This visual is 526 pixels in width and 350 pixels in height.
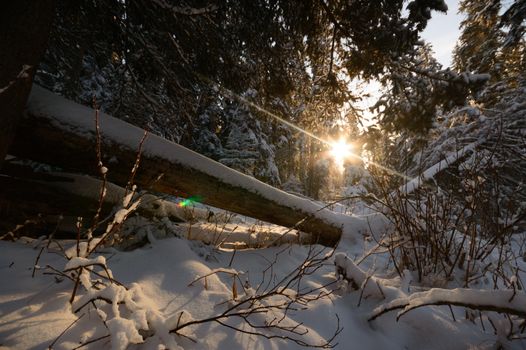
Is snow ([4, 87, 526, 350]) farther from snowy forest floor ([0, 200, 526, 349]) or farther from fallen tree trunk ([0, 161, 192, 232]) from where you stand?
fallen tree trunk ([0, 161, 192, 232])

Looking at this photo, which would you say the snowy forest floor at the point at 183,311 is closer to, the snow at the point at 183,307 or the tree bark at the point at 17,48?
the snow at the point at 183,307

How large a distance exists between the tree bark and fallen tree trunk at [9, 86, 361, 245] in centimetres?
30

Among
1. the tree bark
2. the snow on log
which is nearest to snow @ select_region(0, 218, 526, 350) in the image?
the snow on log

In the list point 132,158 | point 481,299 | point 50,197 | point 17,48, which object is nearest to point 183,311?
point 481,299

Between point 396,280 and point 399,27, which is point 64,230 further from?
point 399,27

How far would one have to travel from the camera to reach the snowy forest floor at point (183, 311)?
3.65 ft

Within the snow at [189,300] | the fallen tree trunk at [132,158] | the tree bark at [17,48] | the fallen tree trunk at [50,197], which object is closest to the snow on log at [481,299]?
the snow at [189,300]

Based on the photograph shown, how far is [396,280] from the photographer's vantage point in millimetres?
2521

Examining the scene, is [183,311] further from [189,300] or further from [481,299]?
[481,299]

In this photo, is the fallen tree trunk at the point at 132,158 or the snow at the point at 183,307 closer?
the snow at the point at 183,307

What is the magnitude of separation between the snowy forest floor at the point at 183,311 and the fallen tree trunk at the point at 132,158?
51 centimetres

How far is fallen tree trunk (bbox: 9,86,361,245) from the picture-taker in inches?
88.2

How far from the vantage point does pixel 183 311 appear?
1.18 metres

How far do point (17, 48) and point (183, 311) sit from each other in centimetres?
204
